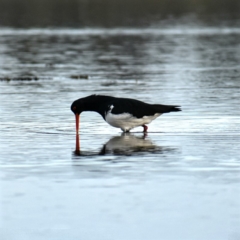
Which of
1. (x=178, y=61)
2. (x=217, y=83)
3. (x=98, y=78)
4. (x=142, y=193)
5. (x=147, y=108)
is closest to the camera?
(x=142, y=193)

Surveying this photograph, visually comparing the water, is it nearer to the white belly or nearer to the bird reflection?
the bird reflection

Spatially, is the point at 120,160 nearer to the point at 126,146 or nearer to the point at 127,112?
the point at 126,146

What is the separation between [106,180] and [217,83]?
15.4 meters

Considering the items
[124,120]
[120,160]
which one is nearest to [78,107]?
[124,120]

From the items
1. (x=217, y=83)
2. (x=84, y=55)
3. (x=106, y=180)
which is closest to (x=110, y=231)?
(x=106, y=180)

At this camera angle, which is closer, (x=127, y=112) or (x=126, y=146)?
(x=126, y=146)

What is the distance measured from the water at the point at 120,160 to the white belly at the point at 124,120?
0.71 feet

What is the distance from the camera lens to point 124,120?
57.2 ft

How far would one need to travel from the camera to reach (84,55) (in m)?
41.3

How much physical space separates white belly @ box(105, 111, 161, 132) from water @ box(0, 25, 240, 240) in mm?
217

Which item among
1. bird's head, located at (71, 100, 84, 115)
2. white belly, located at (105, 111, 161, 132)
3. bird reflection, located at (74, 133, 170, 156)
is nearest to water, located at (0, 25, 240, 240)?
bird reflection, located at (74, 133, 170, 156)

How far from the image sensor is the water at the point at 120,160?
35.5 feet

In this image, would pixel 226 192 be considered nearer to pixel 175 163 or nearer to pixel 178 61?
pixel 175 163

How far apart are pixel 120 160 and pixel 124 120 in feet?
9.35
